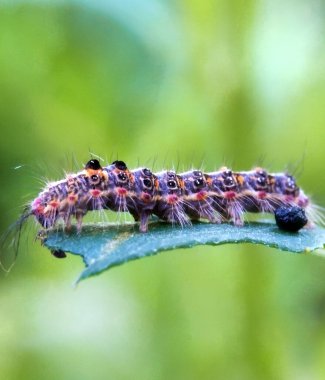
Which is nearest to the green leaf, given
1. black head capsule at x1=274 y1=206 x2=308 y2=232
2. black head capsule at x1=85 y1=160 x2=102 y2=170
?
black head capsule at x1=274 y1=206 x2=308 y2=232

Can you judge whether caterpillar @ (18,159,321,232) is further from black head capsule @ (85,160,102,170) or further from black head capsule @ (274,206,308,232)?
black head capsule @ (274,206,308,232)

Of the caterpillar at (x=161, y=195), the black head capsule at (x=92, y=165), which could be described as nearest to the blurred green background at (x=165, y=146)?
the caterpillar at (x=161, y=195)

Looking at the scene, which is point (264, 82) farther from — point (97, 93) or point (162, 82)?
point (97, 93)

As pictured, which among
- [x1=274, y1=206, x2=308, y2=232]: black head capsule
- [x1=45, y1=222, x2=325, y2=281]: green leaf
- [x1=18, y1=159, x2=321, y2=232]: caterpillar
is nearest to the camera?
[x1=45, y1=222, x2=325, y2=281]: green leaf

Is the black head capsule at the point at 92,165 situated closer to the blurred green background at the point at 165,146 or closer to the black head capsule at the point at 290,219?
the blurred green background at the point at 165,146

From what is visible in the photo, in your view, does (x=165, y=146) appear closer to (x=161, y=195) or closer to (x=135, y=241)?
(x=161, y=195)

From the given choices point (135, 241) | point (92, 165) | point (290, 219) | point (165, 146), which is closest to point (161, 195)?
point (92, 165)

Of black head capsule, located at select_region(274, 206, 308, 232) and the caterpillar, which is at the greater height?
black head capsule, located at select_region(274, 206, 308, 232)
